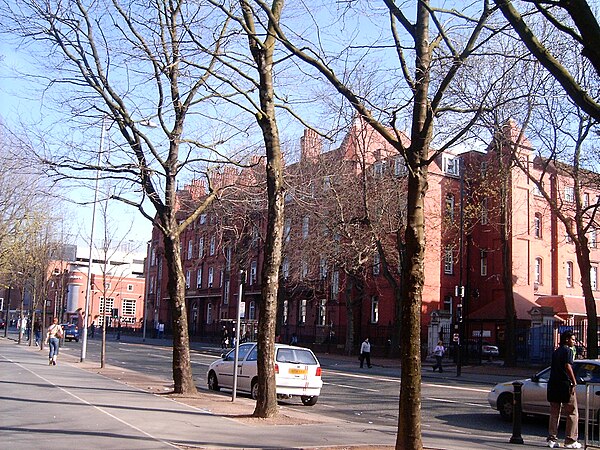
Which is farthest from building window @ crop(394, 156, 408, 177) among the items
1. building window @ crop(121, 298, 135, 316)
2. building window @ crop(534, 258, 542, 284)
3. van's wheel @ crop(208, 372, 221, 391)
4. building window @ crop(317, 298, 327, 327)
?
building window @ crop(121, 298, 135, 316)

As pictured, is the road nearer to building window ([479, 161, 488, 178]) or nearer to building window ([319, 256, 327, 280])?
building window ([319, 256, 327, 280])

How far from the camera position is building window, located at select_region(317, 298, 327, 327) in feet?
185

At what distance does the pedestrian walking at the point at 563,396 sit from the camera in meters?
12.3

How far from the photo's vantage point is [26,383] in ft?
60.8

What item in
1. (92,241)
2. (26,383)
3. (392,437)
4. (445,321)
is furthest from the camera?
(445,321)

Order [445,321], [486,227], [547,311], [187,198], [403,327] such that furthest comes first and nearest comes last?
1. [486,227]
2. [445,321]
3. [547,311]
4. [187,198]
5. [403,327]

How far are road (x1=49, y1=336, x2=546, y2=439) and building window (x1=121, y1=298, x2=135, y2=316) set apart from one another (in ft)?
230

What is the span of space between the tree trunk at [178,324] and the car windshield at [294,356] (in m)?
2.42

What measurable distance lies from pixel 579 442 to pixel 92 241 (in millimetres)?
23069

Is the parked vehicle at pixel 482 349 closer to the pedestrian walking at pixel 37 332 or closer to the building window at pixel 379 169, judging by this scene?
the building window at pixel 379 169

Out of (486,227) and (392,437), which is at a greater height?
(486,227)

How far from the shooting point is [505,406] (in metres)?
16.4

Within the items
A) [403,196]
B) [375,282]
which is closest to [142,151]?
[403,196]

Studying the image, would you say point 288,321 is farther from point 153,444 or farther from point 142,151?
point 153,444
